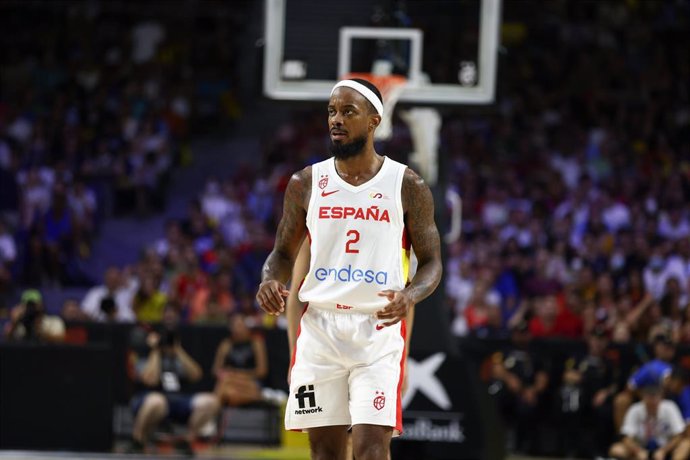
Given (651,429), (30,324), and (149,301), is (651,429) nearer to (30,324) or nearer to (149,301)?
(30,324)

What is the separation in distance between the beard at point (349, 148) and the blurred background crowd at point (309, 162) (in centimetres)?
782

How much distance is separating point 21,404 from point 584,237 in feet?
29.4

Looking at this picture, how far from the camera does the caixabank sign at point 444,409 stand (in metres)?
11.9

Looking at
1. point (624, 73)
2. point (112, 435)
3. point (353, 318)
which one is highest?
point (624, 73)

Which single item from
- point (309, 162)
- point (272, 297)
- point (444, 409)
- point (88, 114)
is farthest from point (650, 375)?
point (88, 114)

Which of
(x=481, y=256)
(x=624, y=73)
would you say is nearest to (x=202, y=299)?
(x=481, y=256)

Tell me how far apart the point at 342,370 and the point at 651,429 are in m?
6.97

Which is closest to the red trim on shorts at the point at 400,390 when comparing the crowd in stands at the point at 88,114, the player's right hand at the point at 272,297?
the player's right hand at the point at 272,297

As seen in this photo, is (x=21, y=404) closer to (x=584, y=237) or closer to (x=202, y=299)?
(x=202, y=299)

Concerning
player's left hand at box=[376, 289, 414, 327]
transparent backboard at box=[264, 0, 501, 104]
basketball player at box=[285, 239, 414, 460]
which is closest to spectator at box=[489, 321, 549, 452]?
transparent backboard at box=[264, 0, 501, 104]

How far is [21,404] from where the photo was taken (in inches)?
488

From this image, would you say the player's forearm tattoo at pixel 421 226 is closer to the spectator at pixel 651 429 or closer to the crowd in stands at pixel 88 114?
the spectator at pixel 651 429

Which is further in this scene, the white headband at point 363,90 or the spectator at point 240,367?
the spectator at point 240,367

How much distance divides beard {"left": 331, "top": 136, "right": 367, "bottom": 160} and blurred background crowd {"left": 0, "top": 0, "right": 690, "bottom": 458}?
7818mm
